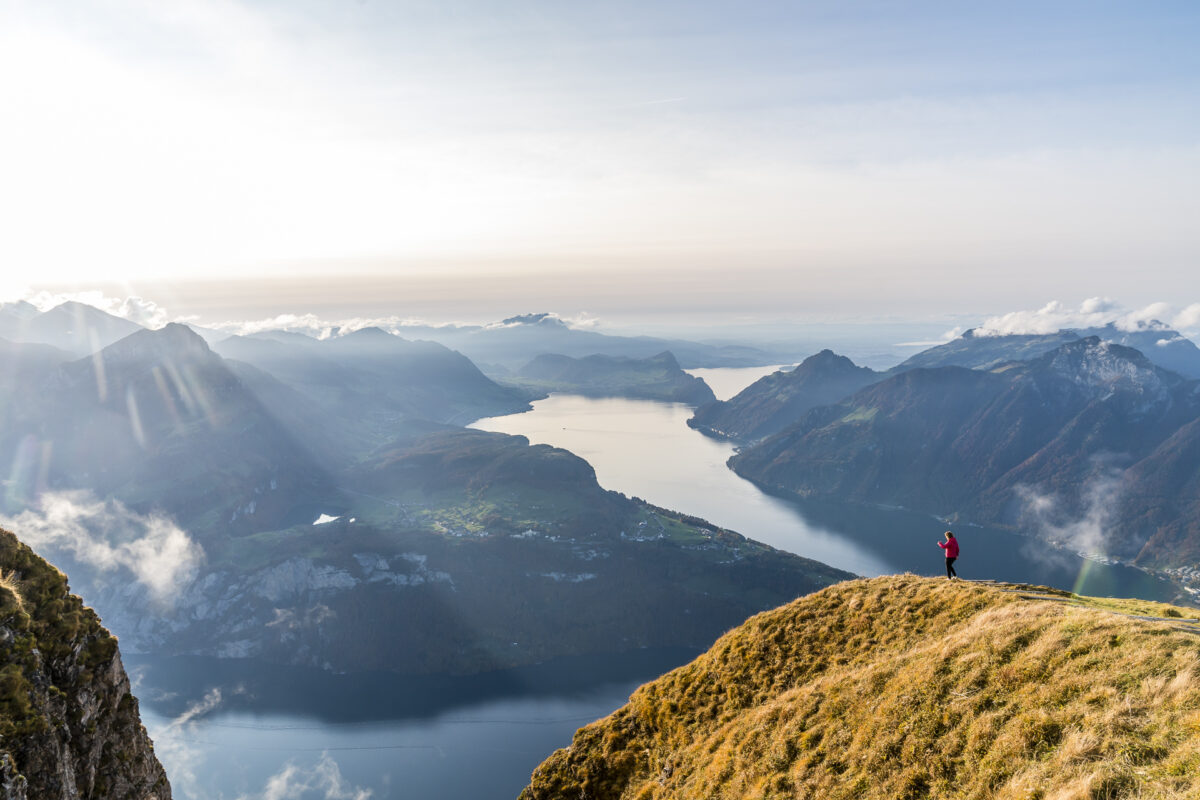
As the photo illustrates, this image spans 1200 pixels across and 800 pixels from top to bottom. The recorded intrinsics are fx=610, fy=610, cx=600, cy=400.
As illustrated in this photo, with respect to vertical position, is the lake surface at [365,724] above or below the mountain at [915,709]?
below

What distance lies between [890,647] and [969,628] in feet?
16.1

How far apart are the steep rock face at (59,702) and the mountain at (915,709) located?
A: 22.5m

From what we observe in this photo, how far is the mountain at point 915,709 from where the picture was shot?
17891 mm

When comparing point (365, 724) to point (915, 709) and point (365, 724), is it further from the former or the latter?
point (915, 709)

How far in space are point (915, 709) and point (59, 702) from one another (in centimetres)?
3366

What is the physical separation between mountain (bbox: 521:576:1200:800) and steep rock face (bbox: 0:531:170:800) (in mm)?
22451

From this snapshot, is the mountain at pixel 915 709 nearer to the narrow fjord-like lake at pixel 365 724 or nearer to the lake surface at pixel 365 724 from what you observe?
the lake surface at pixel 365 724

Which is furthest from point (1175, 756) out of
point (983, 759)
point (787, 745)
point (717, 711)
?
point (717, 711)

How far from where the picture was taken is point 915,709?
23.8 meters

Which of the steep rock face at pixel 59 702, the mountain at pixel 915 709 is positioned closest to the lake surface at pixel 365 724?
the mountain at pixel 915 709

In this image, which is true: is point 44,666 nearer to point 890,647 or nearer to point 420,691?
point 890,647

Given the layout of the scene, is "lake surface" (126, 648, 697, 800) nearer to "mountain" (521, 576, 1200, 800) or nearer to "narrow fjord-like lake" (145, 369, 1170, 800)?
"narrow fjord-like lake" (145, 369, 1170, 800)

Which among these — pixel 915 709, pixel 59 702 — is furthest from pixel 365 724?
pixel 915 709

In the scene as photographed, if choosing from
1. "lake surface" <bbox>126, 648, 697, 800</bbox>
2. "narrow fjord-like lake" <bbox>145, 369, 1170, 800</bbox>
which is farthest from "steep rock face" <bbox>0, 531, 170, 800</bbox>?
"narrow fjord-like lake" <bbox>145, 369, 1170, 800</bbox>
